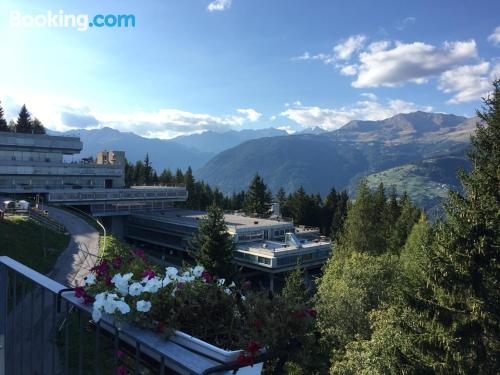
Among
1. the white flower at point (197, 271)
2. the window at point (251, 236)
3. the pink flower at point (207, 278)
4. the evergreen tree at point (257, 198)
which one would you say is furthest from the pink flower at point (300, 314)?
the evergreen tree at point (257, 198)

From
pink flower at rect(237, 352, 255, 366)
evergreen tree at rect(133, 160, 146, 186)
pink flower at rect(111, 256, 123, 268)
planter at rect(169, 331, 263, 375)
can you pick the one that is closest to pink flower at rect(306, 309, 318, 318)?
planter at rect(169, 331, 263, 375)

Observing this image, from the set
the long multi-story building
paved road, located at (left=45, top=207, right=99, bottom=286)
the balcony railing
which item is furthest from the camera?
the long multi-story building

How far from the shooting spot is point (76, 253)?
29.0 meters

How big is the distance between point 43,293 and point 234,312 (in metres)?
1.92

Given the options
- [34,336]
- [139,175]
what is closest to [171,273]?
[34,336]

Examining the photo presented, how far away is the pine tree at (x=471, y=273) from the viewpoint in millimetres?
13039

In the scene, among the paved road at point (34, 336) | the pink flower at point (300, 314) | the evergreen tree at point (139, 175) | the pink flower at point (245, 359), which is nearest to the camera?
the pink flower at point (245, 359)

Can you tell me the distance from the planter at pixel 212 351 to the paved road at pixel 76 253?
663 inches

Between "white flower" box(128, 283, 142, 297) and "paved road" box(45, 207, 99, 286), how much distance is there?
16.4 meters

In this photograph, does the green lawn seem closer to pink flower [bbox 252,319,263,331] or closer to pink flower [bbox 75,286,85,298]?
pink flower [bbox 75,286,85,298]

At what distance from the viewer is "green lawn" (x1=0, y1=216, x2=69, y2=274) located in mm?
25469

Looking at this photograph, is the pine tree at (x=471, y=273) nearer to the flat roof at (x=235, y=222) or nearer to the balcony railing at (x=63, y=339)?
the balcony railing at (x=63, y=339)

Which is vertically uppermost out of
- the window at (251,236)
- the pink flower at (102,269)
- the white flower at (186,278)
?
the pink flower at (102,269)

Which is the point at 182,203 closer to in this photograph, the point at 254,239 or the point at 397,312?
the point at 254,239
